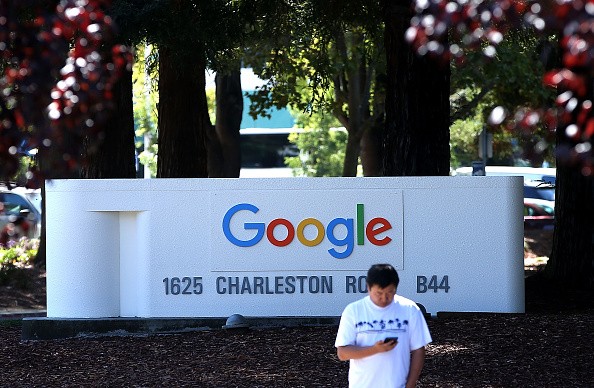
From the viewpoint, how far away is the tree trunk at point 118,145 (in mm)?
14695

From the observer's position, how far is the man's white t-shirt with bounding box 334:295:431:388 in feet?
18.7

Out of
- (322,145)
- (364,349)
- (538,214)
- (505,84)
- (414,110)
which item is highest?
(505,84)

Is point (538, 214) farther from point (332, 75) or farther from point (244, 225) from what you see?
point (244, 225)

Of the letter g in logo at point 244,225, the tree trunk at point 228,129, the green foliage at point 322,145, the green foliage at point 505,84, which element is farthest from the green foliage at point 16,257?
the green foliage at point 322,145

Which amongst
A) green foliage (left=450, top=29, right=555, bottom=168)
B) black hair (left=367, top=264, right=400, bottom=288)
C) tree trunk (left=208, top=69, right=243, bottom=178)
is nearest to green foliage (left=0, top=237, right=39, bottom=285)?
tree trunk (left=208, top=69, right=243, bottom=178)

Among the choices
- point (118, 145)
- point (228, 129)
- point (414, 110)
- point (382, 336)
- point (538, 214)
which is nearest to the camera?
point (382, 336)

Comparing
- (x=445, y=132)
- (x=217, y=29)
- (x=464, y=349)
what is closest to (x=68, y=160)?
(x=464, y=349)

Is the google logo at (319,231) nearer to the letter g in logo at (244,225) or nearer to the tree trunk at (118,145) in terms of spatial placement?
the letter g in logo at (244,225)

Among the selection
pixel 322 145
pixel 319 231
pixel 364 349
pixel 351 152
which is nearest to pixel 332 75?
pixel 351 152

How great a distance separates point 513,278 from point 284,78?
44.7ft

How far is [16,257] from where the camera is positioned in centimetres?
2245

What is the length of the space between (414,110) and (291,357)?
3927 millimetres

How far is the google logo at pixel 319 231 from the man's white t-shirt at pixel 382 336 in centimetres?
534

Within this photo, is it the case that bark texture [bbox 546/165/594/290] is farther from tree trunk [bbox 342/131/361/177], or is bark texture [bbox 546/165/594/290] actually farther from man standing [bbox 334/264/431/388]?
tree trunk [bbox 342/131/361/177]
